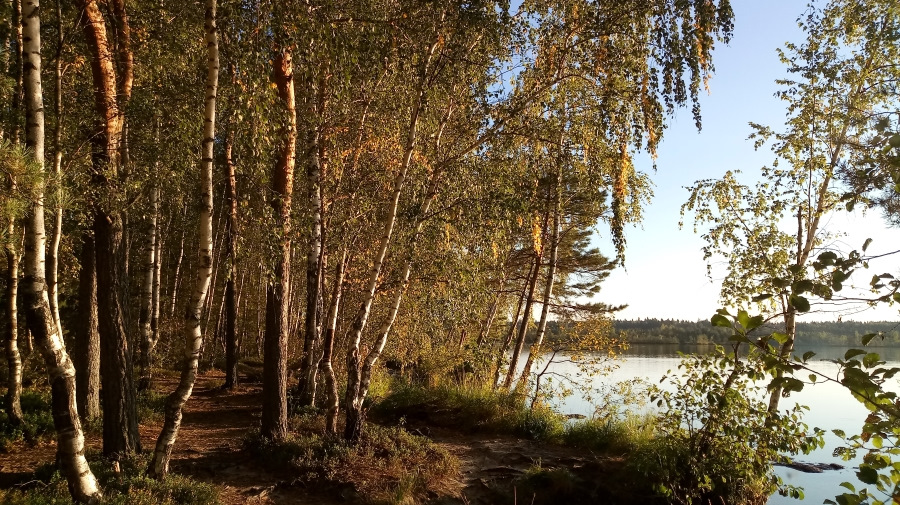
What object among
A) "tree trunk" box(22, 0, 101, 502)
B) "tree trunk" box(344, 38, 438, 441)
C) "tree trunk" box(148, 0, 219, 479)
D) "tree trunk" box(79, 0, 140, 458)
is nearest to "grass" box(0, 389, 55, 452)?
"tree trunk" box(79, 0, 140, 458)

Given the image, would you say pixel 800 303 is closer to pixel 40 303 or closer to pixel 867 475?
pixel 867 475

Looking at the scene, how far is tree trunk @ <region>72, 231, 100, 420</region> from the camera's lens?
6719 mm

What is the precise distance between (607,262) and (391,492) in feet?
42.9

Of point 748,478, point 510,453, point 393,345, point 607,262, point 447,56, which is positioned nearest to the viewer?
point 748,478

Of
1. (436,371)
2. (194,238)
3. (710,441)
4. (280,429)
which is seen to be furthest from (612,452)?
(194,238)

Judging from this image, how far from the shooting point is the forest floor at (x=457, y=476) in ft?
20.2

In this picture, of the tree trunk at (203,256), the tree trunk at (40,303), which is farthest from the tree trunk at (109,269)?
the tree trunk at (40,303)

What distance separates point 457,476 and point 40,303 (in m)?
5.13

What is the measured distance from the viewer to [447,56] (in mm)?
6410

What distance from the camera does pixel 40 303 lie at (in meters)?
4.11

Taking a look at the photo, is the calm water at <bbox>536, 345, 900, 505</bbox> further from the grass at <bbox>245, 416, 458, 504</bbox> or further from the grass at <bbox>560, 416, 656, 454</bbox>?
the grass at <bbox>245, 416, 458, 504</bbox>

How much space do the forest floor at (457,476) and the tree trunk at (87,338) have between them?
0.56m

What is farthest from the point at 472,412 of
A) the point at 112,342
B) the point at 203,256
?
the point at 203,256

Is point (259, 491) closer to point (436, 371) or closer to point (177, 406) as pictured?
point (177, 406)
